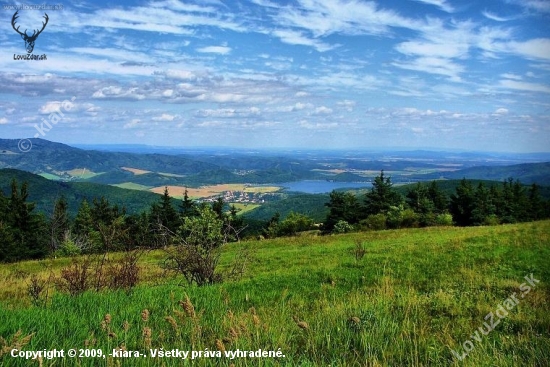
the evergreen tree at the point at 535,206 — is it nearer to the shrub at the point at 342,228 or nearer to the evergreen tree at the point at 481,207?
the evergreen tree at the point at 481,207

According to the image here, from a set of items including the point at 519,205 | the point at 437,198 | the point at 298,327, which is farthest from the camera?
the point at 519,205

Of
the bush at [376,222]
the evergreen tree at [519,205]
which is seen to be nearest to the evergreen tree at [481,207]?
the evergreen tree at [519,205]

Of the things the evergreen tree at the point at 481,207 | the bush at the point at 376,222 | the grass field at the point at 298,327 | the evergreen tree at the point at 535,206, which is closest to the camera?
the grass field at the point at 298,327

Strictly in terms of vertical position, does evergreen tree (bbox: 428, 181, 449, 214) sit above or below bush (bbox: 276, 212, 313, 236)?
above

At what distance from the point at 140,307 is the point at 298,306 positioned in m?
3.26

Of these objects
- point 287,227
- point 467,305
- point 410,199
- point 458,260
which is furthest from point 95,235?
point 467,305

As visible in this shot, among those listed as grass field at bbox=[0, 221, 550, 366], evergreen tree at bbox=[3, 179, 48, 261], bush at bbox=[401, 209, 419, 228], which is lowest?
evergreen tree at bbox=[3, 179, 48, 261]

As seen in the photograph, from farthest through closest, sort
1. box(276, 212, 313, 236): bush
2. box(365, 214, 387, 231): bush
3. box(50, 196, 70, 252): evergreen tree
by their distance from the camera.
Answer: box(276, 212, 313, 236): bush, box(365, 214, 387, 231): bush, box(50, 196, 70, 252): evergreen tree

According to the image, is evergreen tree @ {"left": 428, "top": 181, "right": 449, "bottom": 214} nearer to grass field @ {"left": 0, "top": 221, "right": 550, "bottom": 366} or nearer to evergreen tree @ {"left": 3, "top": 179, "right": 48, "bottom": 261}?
evergreen tree @ {"left": 3, "top": 179, "right": 48, "bottom": 261}

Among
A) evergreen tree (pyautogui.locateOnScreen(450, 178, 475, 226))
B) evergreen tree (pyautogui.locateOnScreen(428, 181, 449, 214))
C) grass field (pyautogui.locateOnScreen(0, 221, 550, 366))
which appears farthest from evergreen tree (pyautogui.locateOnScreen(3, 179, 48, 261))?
evergreen tree (pyautogui.locateOnScreen(450, 178, 475, 226))

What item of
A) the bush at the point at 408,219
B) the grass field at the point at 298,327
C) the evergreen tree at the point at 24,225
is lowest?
the evergreen tree at the point at 24,225

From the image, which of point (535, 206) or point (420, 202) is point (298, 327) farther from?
point (535, 206)

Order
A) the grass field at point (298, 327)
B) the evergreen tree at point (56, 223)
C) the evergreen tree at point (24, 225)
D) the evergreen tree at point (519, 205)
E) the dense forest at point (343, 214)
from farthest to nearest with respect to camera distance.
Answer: the evergreen tree at point (519, 205)
the evergreen tree at point (24, 225)
the dense forest at point (343, 214)
the evergreen tree at point (56, 223)
the grass field at point (298, 327)

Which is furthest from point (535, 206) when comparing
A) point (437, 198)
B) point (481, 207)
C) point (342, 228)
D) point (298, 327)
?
point (298, 327)
